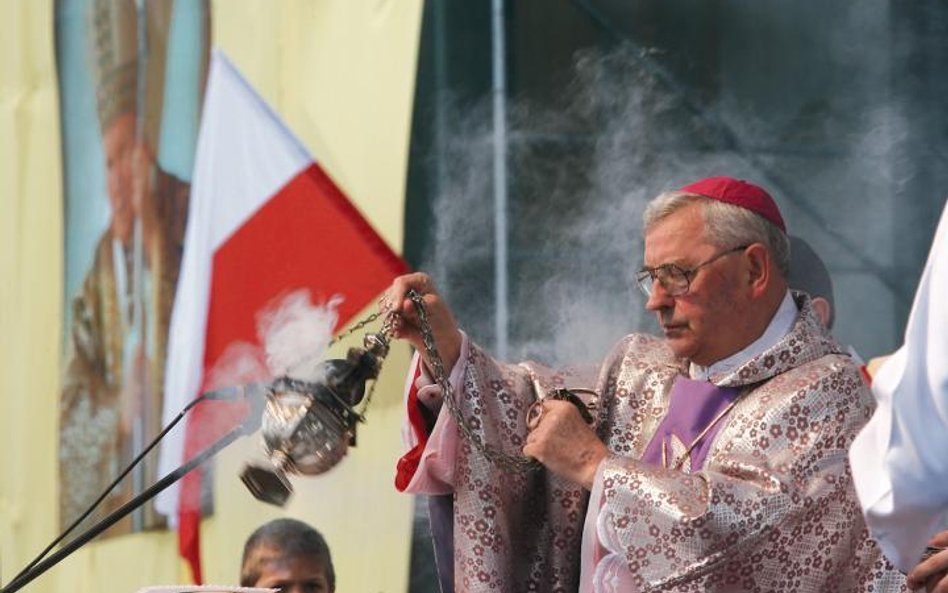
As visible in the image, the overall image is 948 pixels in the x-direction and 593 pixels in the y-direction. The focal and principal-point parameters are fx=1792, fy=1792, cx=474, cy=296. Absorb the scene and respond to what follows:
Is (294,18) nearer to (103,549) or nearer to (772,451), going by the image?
(103,549)

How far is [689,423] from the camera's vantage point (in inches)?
165

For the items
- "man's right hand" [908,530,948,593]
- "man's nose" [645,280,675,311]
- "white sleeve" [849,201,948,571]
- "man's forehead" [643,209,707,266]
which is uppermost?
"man's forehead" [643,209,707,266]

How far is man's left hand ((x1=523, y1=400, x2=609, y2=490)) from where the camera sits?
3.97 metres

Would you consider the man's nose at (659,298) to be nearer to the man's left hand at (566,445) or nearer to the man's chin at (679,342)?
the man's chin at (679,342)

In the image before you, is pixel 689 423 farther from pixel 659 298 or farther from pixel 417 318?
pixel 417 318

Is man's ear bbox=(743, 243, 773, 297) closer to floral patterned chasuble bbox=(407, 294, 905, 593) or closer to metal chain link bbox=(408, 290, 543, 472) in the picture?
floral patterned chasuble bbox=(407, 294, 905, 593)

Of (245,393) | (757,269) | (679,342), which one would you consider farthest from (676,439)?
(245,393)

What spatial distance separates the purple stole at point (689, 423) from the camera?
4125 mm

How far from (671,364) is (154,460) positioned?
285 cm

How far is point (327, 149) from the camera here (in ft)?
19.8

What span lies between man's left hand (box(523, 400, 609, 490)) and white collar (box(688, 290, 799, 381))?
0.36 meters

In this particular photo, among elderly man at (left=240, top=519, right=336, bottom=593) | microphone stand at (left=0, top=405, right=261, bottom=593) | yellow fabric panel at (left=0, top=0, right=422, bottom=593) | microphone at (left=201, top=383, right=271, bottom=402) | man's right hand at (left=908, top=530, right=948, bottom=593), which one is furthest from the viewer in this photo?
yellow fabric panel at (left=0, top=0, right=422, bottom=593)

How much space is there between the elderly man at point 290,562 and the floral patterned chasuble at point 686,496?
976mm

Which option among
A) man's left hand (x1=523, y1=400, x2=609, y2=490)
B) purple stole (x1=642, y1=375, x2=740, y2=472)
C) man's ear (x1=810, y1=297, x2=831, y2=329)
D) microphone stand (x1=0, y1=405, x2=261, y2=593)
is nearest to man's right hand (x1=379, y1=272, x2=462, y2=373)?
man's left hand (x1=523, y1=400, x2=609, y2=490)
